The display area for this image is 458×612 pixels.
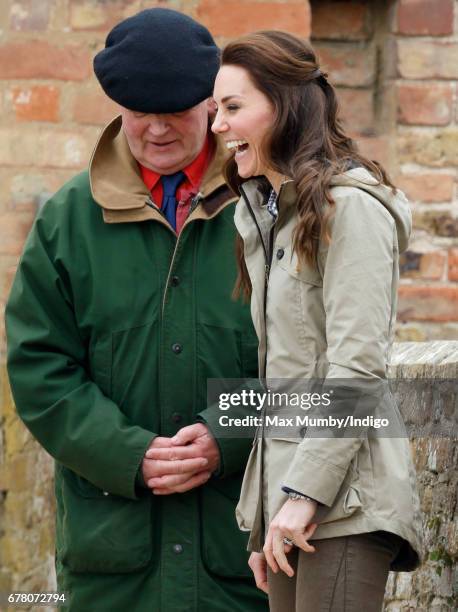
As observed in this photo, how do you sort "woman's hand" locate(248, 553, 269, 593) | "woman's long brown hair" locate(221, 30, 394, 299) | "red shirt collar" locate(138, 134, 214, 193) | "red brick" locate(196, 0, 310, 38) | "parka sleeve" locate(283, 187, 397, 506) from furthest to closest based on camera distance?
"red brick" locate(196, 0, 310, 38), "red shirt collar" locate(138, 134, 214, 193), "woman's hand" locate(248, 553, 269, 593), "woman's long brown hair" locate(221, 30, 394, 299), "parka sleeve" locate(283, 187, 397, 506)

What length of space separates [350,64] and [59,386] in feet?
8.61

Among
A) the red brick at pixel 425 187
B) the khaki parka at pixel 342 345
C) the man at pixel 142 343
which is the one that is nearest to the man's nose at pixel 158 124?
the man at pixel 142 343

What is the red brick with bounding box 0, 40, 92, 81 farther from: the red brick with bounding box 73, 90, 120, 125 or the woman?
the woman

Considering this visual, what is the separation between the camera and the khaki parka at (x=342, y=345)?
7.87 ft

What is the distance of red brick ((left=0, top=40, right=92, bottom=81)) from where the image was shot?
190 inches

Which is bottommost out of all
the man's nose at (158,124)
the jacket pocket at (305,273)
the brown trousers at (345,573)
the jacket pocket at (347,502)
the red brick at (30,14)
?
the brown trousers at (345,573)

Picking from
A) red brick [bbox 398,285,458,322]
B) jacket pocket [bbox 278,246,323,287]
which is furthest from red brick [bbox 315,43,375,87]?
jacket pocket [bbox 278,246,323,287]

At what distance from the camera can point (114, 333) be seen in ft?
10.5

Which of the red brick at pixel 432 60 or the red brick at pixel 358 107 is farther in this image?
the red brick at pixel 358 107

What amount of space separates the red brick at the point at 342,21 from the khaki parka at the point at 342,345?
2954mm

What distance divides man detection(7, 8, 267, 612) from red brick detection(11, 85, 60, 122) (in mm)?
1610

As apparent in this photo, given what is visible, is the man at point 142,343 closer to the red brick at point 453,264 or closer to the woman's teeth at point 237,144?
the woman's teeth at point 237,144

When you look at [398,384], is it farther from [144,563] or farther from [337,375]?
[337,375]

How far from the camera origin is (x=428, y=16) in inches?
206
